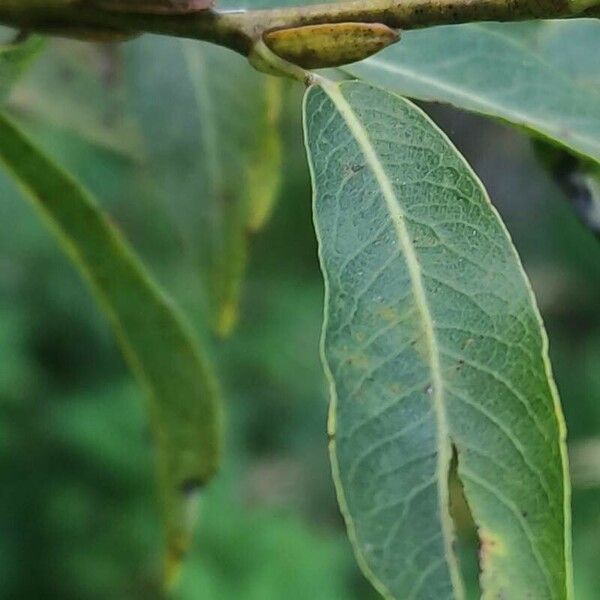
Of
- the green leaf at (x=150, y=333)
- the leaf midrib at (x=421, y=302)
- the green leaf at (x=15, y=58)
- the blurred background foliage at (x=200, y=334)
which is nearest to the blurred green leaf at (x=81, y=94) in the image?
the blurred background foliage at (x=200, y=334)

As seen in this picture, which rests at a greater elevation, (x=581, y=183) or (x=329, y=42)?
(x=329, y=42)

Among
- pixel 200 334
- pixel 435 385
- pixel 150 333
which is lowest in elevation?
pixel 200 334

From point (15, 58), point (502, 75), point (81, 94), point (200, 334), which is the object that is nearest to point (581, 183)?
point (502, 75)

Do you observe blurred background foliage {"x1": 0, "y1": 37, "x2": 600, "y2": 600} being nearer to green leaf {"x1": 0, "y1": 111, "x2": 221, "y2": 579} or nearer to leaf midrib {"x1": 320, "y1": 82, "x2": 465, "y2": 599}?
green leaf {"x1": 0, "y1": 111, "x2": 221, "y2": 579}

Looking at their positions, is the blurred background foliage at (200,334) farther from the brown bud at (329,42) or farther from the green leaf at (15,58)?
the brown bud at (329,42)

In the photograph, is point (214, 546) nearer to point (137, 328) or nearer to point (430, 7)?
point (137, 328)

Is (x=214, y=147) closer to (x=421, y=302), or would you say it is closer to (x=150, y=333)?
(x=150, y=333)

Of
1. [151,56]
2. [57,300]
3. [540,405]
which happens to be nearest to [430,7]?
[540,405]

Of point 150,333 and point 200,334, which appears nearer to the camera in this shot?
point 150,333
